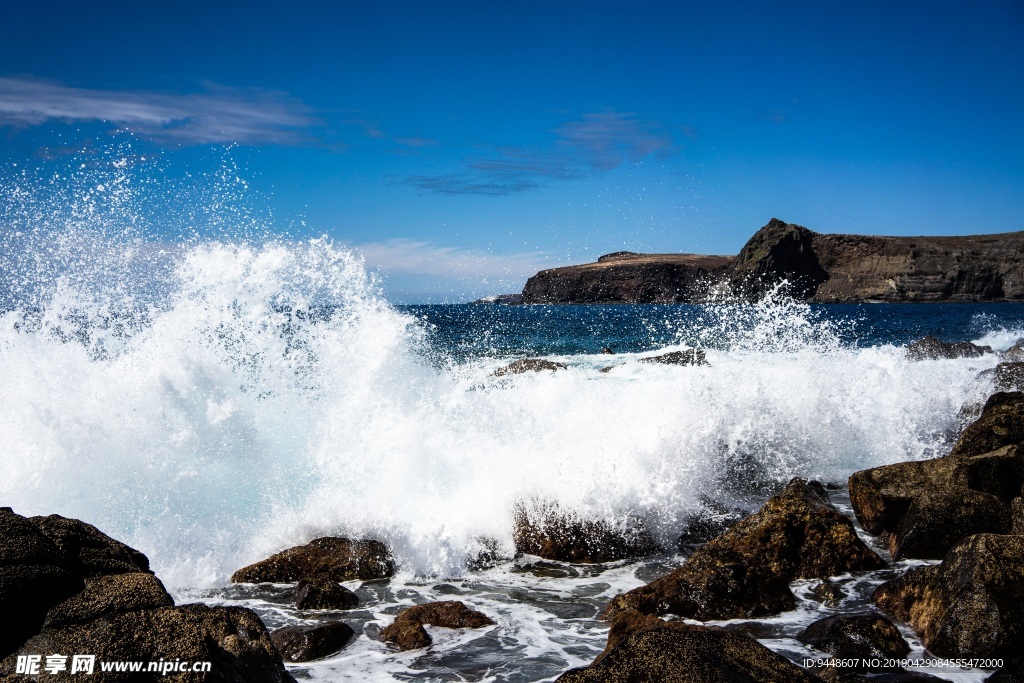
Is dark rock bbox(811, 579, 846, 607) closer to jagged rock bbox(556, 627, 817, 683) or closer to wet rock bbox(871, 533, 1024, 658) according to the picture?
wet rock bbox(871, 533, 1024, 658)

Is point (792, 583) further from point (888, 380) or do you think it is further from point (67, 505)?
point (888, 380)

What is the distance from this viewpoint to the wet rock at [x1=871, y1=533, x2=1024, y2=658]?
4117 millimetres

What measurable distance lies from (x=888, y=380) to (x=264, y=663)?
14.1 m

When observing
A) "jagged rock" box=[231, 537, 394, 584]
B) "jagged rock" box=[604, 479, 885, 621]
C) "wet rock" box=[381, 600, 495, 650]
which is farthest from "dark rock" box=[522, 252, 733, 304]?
"wet rock" box=[381, 600, 495, 650]

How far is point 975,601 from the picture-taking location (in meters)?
4.26

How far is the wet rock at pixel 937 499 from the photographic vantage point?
618 centimetres

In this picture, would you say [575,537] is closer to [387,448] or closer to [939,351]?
[387,448]

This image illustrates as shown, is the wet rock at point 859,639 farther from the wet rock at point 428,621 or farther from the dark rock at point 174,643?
the dark rock at point 174,643

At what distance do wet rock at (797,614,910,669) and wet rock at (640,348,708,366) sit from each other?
14844mm

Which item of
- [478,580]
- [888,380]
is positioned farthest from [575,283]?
[478,580]

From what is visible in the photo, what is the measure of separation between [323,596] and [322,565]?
914mm

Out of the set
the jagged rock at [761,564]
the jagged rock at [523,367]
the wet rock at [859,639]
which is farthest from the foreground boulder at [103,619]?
the jagged rock at [523,367]

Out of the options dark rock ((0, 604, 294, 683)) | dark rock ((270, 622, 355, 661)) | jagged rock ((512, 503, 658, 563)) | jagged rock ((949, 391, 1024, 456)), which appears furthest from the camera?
jagged rock ((949, 391, 1024, 456))

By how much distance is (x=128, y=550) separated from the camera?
3871 millimetres
